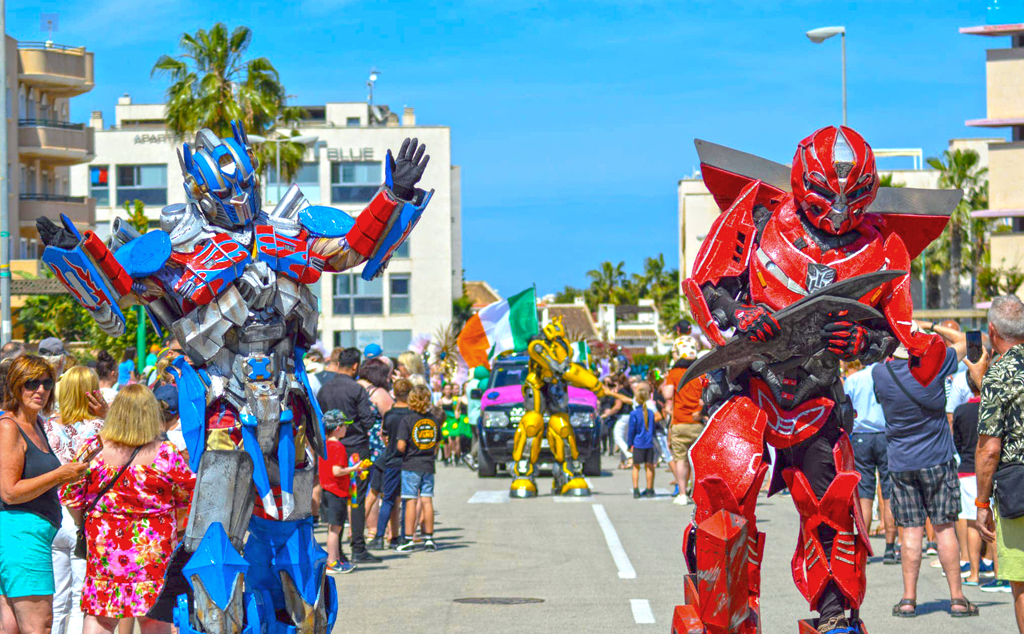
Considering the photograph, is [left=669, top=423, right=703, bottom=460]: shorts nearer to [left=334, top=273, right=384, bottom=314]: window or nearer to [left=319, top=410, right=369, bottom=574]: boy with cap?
[left=319, top=410, right=369, bottom=574]: boy with cap

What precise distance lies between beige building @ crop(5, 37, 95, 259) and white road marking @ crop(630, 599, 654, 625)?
3969cm

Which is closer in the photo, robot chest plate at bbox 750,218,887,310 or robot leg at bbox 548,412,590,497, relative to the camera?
robot chest plate at bbox 750,218,887,310

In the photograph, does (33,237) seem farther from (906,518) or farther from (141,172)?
(906,518)

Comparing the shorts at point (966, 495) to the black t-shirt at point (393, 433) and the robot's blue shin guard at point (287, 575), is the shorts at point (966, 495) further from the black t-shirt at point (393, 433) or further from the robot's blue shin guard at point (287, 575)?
the robot's blue shin guard at point (287, 575)

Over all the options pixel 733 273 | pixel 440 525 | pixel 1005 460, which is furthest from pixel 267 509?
pixel 440 525

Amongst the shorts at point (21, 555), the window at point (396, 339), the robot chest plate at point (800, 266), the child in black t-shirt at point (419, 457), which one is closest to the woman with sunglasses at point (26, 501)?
the shorts at point (21, 555)

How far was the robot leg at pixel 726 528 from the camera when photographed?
23.2 ft

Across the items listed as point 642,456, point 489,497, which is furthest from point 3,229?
point 642,456

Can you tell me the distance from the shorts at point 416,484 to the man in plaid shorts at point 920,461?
486 cm

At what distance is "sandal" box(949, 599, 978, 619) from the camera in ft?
31.2

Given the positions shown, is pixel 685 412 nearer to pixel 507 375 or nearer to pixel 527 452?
pixel 527 452

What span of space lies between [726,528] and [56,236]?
11.8 feet

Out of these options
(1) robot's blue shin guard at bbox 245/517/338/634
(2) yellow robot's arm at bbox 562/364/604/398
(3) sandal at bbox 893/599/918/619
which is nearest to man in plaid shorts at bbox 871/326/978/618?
(3) sandal at bbox 893/599/918/619

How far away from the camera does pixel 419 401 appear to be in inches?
535
